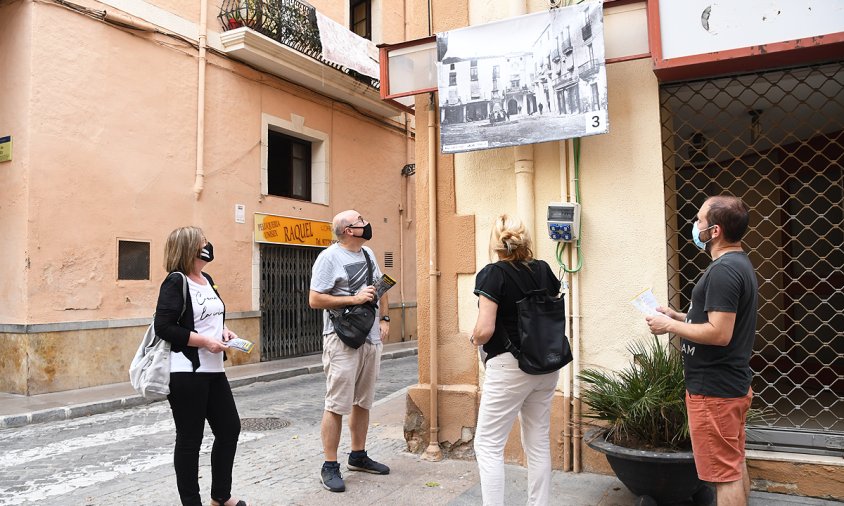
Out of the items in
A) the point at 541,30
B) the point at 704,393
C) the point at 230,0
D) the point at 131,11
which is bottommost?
the point at 704,393

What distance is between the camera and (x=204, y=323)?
11.6 feet

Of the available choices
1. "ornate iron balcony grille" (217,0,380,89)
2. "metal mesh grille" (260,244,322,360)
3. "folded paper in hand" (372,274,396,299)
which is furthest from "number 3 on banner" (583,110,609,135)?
"metal mesh grille" (260,244,322,360)

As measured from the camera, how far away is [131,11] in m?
9.85

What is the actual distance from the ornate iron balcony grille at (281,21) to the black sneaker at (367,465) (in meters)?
8.90

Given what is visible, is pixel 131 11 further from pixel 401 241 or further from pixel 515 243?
pixel 515 243

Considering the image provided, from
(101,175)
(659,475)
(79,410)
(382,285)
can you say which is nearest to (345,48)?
(101,175)

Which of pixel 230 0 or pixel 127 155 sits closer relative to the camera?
pixel 127 155

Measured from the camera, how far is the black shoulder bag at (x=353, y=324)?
4.33 m

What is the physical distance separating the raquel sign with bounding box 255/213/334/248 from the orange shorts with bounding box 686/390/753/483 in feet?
32.6

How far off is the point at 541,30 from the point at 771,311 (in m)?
4.88

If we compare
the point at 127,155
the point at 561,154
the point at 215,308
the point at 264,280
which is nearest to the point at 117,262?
the point at 127,155

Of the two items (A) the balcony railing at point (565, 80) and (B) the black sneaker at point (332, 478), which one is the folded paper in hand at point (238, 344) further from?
(A) the balcony railing at point (565, 80)

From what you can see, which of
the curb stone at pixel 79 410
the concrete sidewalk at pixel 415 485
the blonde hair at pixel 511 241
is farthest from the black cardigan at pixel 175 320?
the curb stone at pixel 79 410

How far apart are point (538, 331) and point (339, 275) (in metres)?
1.67
